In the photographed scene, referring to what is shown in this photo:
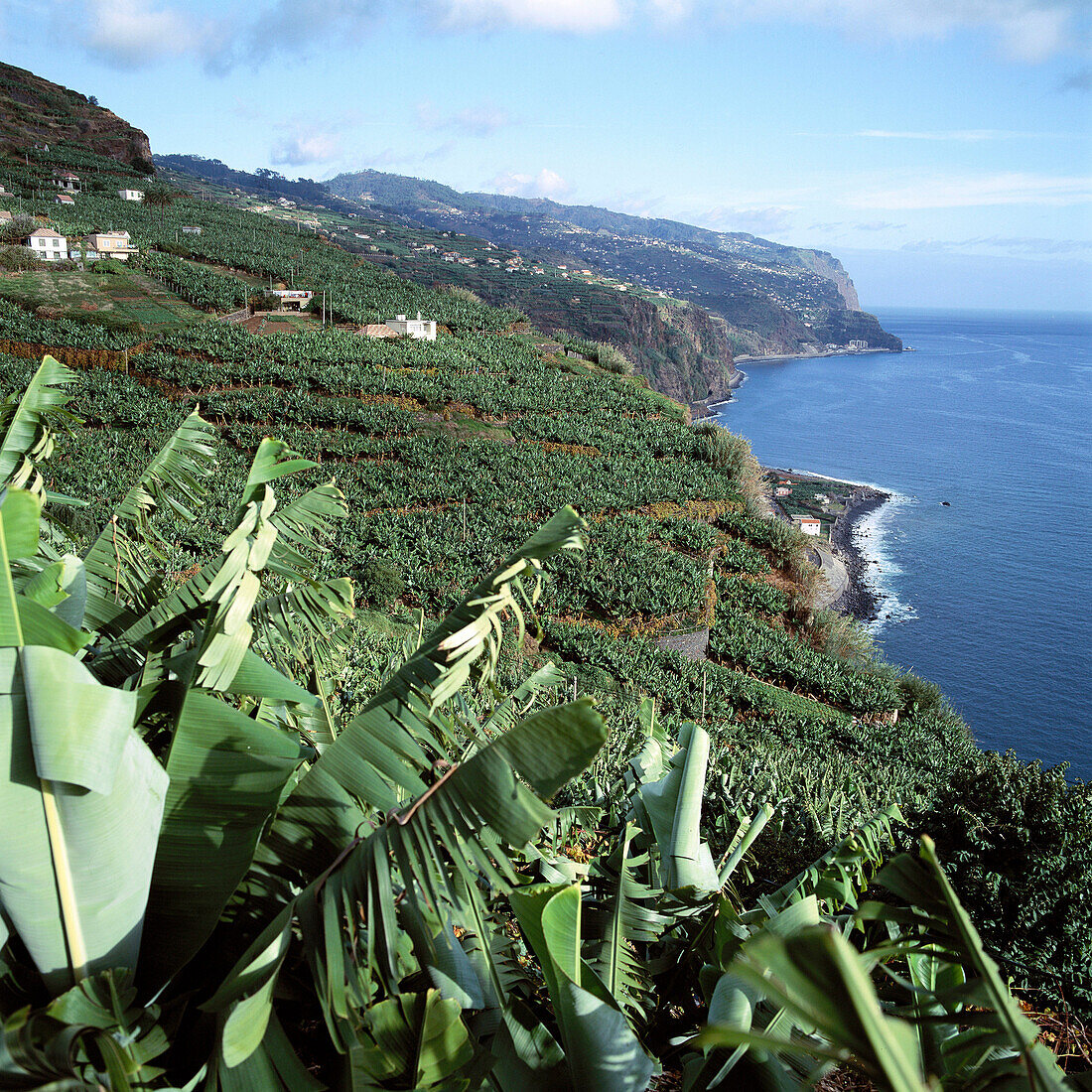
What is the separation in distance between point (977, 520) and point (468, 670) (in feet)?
178

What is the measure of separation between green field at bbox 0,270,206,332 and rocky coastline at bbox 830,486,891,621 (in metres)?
33.7

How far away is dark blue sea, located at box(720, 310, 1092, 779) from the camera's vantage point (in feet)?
95.9

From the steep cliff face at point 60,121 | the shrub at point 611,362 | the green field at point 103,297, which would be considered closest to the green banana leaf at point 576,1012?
the green field at point 103,297

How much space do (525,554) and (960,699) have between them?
3081 centimetres

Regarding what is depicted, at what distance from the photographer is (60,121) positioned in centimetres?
7088

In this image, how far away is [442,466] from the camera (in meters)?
27.7

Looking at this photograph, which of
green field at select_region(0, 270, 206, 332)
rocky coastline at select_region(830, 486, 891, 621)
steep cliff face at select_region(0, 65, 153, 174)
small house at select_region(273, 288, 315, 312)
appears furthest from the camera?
steep cliff face at select_region(0, 65, 153, 174)

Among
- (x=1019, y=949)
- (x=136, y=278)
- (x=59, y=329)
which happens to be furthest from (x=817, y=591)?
(x=136, y=278)

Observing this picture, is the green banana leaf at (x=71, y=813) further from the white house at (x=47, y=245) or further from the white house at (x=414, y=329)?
the white house at (x=47, y=245)

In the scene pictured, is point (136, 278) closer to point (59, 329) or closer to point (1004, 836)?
point (59, 329)

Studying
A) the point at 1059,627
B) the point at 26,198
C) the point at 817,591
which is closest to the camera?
A: the point at 817,591

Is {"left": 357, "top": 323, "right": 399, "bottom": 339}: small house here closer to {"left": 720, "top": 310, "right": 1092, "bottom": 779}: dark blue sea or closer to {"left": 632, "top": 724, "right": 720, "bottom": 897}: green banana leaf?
{"left": 720, "top": 310, "right": 1092, "bottom": 779}: dark blue sea

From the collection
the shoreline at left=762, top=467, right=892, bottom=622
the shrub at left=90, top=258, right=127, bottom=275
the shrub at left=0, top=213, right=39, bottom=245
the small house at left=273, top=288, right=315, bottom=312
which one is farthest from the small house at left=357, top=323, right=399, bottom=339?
the shoreline at left=762, top=467, right=892, bottom=622

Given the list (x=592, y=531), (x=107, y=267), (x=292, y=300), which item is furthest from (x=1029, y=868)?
(x=107, y=267)
